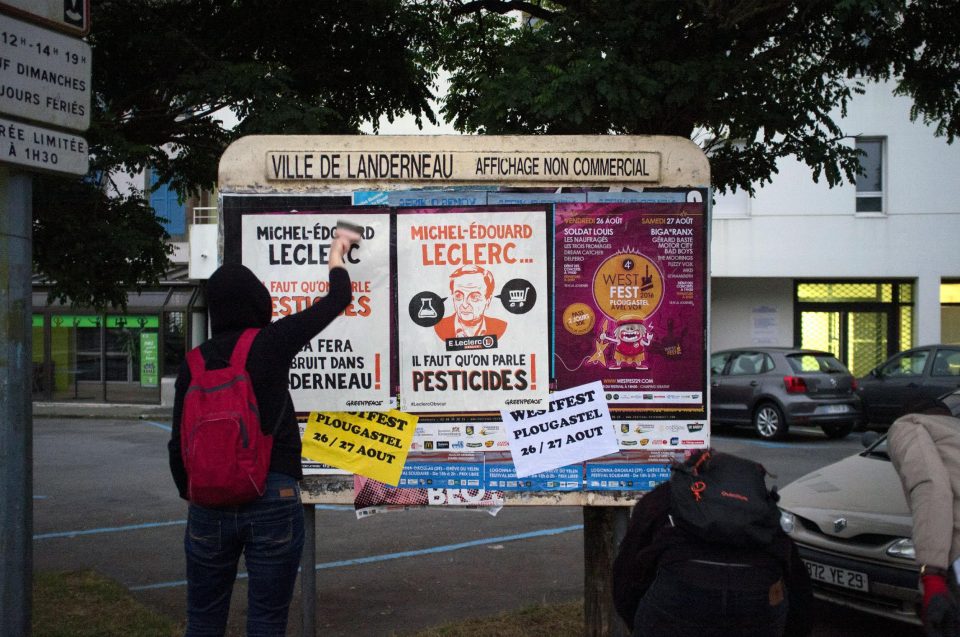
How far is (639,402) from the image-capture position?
4.20 meters

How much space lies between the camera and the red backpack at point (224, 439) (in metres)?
3.15

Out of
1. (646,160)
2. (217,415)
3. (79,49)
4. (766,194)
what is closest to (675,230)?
(646,160)

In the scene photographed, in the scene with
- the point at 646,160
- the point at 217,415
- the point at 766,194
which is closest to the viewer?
the point at 217,415

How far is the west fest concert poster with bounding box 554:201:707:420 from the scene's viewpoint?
4.20 meters

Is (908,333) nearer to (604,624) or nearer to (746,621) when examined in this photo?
(604,624)

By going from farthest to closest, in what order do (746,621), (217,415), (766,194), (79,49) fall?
(766,194) → (79,49) → (217,415) → (746,621)

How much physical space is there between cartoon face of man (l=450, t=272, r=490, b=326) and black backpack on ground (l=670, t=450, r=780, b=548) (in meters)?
1.53

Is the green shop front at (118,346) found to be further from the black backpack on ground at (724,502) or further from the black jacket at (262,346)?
the black backpack on ground at (724,502)

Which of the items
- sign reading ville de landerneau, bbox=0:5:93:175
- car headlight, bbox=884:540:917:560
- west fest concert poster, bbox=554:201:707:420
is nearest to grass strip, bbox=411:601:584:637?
west fest concert poster, bbox=554:201:707:420

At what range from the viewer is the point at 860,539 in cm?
573

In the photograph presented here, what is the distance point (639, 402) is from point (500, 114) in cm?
178

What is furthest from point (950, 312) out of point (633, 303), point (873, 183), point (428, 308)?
point (428, 308)

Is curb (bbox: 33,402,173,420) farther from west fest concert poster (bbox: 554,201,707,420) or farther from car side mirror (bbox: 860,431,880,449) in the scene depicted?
west fest concert poster (bbox: 554,201,707,420)

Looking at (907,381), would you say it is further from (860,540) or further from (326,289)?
(326,289)
